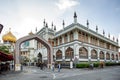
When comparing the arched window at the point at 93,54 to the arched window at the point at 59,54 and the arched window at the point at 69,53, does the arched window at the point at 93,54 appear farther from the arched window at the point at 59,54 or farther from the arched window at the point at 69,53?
the arched window at the point at 59,54

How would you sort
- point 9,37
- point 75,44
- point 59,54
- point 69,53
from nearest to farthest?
point 75,44, point 69,53, point 59,54, point 9,37

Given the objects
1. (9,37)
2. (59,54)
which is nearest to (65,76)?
(59,54)

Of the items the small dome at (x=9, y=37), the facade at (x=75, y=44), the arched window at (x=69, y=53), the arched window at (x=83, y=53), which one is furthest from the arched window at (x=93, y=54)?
the small dome at (x=9, y=37)

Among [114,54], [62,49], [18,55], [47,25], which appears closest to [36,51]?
[47,25]

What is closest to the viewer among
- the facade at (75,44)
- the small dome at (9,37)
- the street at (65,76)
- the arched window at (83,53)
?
the street at (65,76)

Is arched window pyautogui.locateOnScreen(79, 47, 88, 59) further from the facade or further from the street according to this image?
the street

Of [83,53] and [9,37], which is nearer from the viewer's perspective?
[83,53]

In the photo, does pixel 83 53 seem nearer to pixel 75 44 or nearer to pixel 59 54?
pixel 75 44

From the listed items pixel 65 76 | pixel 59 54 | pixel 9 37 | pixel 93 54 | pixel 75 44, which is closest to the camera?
pixel 65 76

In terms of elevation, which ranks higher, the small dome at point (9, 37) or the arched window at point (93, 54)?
the small dome at point (9, 37)

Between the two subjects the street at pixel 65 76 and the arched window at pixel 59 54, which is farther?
the arched window at pixel 59 54

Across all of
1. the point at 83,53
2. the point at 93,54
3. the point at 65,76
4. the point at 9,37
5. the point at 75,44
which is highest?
the point at 9,37

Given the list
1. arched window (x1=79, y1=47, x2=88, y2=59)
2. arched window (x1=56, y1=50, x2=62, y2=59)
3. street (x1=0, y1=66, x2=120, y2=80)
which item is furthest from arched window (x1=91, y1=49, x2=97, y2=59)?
street (x1=0, y1=66, x2=120, y2=80)

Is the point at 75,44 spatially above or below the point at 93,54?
above
